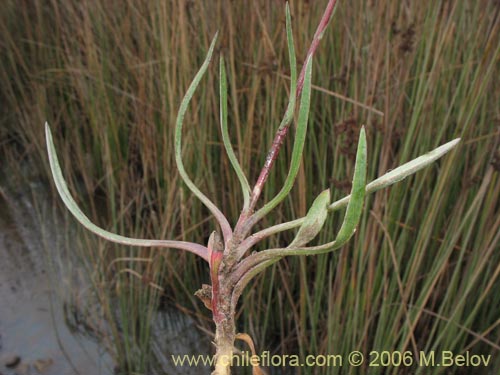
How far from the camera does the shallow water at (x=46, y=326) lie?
1694 millimetres

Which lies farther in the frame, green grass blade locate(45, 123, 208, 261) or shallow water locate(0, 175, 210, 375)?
shallow water locate(0, 175, 210, 375)

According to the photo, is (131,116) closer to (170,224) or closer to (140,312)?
(170,224)

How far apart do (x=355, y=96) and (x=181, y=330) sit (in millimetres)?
897

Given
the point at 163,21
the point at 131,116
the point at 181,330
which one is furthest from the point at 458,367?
the point at 131,116

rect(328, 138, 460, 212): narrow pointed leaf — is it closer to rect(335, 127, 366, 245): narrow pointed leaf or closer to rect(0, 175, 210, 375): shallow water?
rect(335, 127, 366, 245): narrow pointed leaf

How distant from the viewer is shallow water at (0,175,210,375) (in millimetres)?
1694

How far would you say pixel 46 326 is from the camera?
182cm

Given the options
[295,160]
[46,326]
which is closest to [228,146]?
[295,160]

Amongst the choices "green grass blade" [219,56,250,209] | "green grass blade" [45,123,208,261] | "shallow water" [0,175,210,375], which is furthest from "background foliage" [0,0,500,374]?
"green grass blade" [45,123,208,261]

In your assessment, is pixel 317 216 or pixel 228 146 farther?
pixel 228 146

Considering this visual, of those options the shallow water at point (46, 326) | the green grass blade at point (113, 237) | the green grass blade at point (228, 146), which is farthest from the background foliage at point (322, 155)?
the green grass blade at point (113, 237)

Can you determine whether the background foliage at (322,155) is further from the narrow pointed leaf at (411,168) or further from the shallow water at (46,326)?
the narrow pointed leaf at (411,168)

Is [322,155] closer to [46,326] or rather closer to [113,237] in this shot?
[46,326]

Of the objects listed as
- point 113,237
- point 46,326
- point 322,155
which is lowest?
point 46,326
